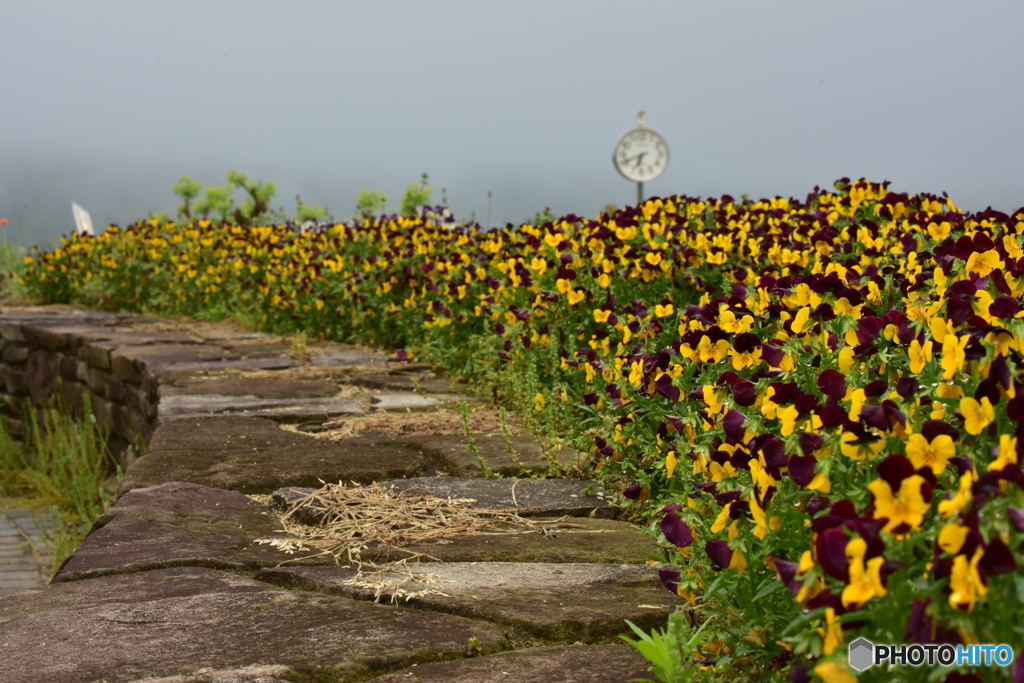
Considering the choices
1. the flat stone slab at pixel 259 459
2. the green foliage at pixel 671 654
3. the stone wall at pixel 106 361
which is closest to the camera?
the green foliage at pixel 671 654

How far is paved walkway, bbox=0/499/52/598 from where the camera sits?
5.12 metres

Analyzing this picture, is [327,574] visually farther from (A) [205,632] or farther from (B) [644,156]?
(B) [644,156]

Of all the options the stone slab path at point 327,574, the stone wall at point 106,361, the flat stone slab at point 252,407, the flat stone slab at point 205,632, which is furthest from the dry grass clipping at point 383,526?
the stone wall at point 106,361

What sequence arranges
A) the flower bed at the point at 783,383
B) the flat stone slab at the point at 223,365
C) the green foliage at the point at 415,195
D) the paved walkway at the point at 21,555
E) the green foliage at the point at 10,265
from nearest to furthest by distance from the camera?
the flower bed at the point at 783,383 → the paved walkway at the point at 21,555 → the flat stone slab at the point at 223,365 → the green foliage at the point at 10,265 → the green foliage at the point at 415,195

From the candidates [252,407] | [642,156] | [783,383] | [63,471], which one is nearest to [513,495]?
[783,383]

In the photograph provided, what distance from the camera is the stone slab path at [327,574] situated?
5.88 feet

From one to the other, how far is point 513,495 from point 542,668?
112 cm

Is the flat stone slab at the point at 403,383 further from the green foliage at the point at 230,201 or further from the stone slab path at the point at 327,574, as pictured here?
the green foliage at the point at 230,201

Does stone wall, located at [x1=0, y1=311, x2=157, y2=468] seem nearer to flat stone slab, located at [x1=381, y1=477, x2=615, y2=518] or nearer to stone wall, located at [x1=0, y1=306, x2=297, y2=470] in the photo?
stone wall, located at [x1=0, y1=306, x2=297, y2=470]

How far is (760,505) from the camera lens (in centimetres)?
153

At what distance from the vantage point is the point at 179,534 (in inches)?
100.0

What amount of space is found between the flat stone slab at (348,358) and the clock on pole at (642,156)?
17047mm

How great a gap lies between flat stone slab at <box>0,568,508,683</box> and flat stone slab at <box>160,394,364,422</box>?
1.95m

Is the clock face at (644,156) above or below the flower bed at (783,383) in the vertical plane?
above
